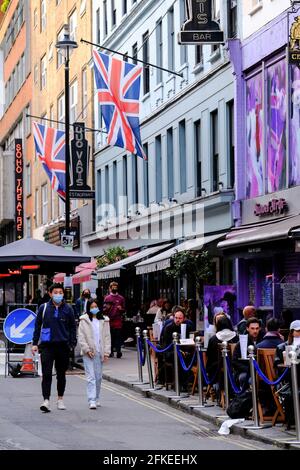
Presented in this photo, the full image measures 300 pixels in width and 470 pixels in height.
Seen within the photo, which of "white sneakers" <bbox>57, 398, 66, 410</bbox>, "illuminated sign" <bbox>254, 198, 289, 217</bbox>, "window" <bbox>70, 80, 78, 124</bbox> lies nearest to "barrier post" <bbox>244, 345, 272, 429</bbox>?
"white sneakers" <bbox>57, 398, 66, 410</bbox>

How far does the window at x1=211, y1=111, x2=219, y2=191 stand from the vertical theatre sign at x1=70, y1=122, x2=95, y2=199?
1441cm

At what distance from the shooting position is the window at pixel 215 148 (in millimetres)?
33906

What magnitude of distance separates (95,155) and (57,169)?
842cm

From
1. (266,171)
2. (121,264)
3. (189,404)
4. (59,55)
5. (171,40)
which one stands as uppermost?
(59,55)

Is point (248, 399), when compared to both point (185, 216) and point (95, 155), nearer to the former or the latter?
point (185, 216)

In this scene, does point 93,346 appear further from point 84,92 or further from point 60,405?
point 84,92

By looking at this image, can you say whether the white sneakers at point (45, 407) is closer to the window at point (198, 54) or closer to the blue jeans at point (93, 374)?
the blue jeans at point (93, 374)

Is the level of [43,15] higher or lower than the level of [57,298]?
higher

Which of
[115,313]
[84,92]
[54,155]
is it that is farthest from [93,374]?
[84,92]

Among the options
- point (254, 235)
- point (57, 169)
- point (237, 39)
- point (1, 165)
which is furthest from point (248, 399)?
point (1, 165)

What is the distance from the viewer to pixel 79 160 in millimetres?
49000

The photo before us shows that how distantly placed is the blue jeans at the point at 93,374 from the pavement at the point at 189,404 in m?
1.39

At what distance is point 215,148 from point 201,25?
363cm

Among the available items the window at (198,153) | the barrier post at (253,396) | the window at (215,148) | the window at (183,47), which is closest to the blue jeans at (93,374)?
the barrier post at (253,396)
